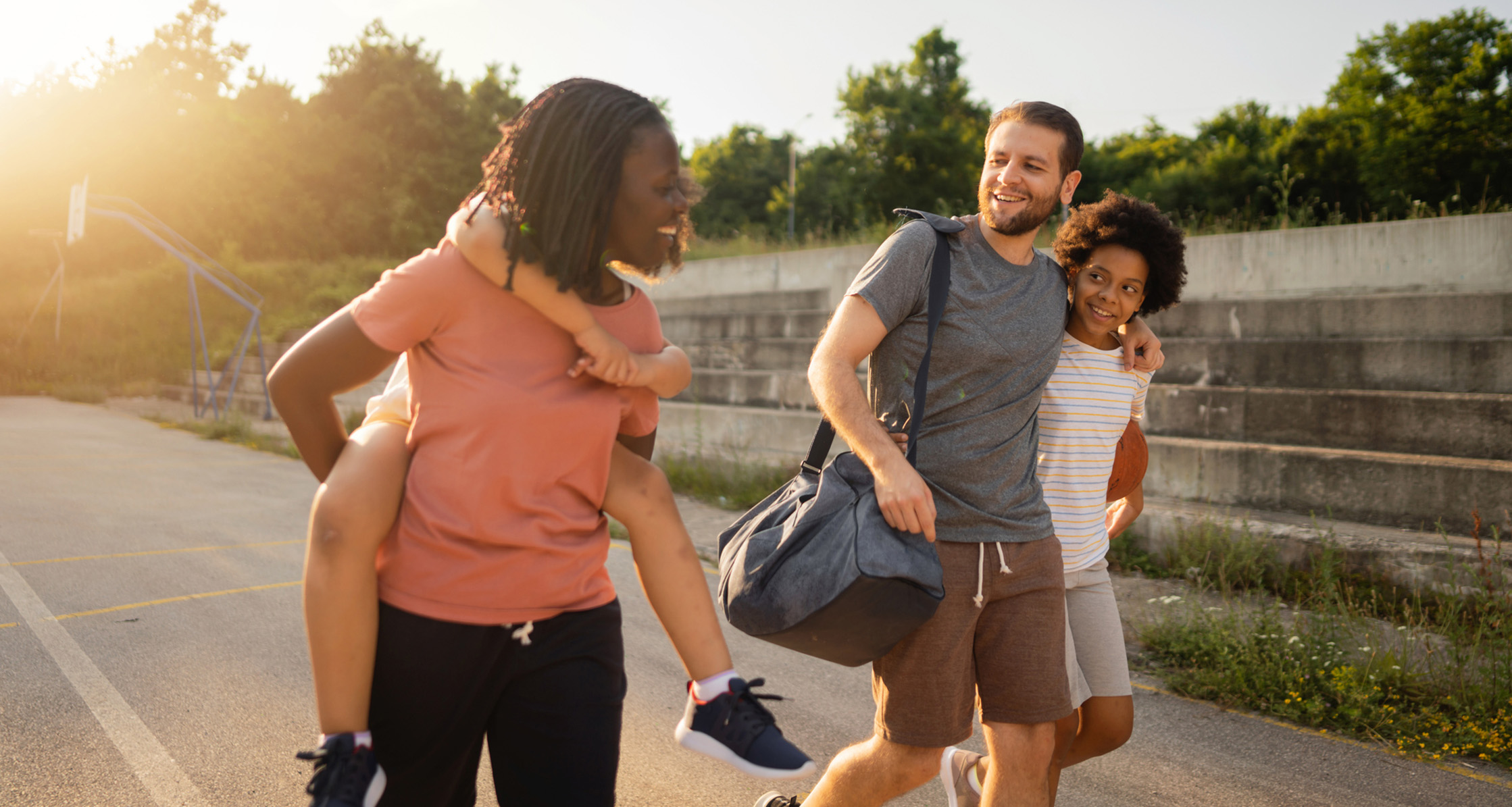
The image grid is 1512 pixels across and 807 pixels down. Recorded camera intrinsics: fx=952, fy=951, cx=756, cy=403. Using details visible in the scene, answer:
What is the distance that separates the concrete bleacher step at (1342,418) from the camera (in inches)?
249

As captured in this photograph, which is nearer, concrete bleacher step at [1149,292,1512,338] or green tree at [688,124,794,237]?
concrete bleacher step at [1149,292,1512,338]

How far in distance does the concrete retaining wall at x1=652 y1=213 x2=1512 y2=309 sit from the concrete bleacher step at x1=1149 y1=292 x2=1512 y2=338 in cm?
26

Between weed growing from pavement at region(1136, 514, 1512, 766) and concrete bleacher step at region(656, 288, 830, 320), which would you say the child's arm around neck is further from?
concrete bleacher step at region(656, 288, 830, 320)

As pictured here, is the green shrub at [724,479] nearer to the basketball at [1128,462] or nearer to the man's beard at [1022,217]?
the basketball at [1128,462]

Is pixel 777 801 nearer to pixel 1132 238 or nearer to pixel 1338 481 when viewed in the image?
pixel 1132 238

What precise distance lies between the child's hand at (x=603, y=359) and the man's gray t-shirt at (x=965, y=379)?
0.77 m

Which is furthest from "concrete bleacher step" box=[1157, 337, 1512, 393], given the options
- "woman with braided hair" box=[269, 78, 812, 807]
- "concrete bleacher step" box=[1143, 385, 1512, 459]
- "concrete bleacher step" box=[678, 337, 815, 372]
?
"woman with braided hair" box=[269, 78, 812, 807]

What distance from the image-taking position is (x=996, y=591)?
2.33m

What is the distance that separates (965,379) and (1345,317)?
7114 millimetres

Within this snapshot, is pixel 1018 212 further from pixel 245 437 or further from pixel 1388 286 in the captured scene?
pixel 245 437

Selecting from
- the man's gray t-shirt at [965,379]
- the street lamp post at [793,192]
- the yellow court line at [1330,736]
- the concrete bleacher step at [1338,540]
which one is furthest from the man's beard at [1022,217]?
the street lamp post at [793,192]

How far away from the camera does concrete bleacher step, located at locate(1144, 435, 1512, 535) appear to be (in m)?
5.88

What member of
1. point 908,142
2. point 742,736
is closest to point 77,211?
point 742,736

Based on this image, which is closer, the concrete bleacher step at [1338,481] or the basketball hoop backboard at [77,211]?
the concrete bleacher step at [1338,481]
